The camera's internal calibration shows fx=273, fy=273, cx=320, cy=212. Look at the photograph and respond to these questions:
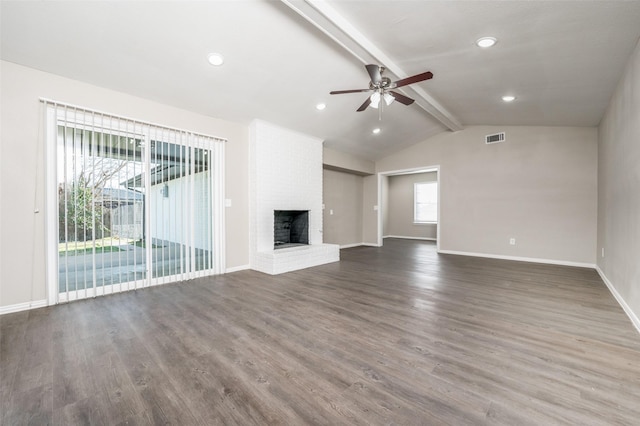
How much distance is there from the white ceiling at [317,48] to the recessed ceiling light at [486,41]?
65mm

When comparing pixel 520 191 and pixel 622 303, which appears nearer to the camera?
pixel 622 303

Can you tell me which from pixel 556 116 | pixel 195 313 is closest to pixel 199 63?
pixel 195 313

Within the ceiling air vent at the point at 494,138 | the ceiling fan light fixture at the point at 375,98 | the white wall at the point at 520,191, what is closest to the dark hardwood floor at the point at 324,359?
the white wall at the point at 520,191

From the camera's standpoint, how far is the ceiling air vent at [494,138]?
617cm

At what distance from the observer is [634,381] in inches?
70.7

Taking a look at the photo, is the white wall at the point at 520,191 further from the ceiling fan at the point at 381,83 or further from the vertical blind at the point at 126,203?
the vertical blind at the point at 126,203

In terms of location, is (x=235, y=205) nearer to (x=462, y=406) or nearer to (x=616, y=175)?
(x=462, y=406)

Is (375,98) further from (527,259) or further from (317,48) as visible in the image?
(527,259)

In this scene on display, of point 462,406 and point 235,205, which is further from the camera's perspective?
point 235,205

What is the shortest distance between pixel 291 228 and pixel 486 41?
14.8 feet

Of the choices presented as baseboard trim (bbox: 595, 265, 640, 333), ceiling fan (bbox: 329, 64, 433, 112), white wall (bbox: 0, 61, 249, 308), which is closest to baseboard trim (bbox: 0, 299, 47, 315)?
white wall (bbox: 0, 61, 249, 308)

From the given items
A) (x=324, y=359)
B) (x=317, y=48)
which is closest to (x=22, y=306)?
(x=324, y=359)

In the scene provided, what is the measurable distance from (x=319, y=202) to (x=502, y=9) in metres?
4.32

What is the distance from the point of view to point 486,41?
2891mm
